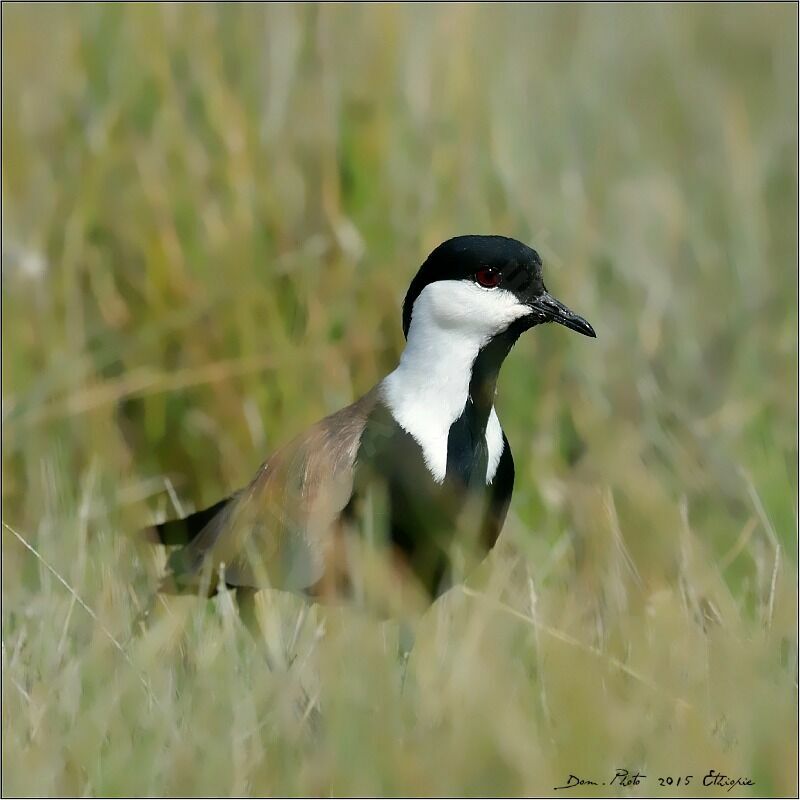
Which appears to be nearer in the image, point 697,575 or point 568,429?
point 697,575

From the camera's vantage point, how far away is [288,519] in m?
3.91

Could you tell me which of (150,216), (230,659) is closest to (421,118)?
(150,216)

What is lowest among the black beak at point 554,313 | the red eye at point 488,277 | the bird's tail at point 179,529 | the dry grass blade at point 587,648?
the dry grass blade at point 587,648

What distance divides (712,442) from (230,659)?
2236 mm

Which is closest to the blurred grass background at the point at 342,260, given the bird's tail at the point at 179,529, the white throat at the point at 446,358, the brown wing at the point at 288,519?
the bird's tail at the point at 179,529

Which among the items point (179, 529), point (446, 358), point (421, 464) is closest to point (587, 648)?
point (421, 464)

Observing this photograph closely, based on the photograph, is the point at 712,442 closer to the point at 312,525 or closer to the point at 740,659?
the point at 312,525

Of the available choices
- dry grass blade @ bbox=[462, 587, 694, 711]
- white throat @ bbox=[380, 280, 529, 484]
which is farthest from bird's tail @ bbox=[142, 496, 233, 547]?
dry grass blade @ bbox=[462, 587, 694, 711]

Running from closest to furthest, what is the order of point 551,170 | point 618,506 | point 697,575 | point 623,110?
point 697,575 < point 618,506 < point 551,170 < point 623,110

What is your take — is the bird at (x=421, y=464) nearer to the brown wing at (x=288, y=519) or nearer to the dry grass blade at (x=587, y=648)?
the brown wing at (x=288, y=519)

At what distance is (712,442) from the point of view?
189 inches

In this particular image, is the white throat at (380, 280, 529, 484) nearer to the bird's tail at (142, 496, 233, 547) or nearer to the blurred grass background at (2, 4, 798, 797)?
the blurred grass background at (2, 4, 798, 797)

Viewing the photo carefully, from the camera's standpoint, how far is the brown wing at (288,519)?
150 inches

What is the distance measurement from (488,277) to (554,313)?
0.67ft
